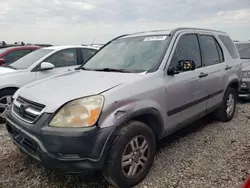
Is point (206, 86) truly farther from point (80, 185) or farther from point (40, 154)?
point (40, 154)

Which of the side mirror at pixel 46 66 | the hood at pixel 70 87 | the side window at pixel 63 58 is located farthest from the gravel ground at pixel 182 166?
the side window at pixel 63 58

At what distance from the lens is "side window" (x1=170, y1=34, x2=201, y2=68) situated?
10.8ft

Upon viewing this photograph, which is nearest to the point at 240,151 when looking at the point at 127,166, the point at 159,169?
the point at 159,169

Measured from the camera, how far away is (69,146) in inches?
86.3

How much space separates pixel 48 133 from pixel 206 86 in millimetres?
2609

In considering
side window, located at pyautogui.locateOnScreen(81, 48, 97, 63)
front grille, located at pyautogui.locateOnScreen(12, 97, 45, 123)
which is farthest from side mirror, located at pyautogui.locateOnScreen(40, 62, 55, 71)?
front grille, located at pyautogui.locateOnScreen(12, 97, 45, 123)

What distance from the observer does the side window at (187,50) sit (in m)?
3.29

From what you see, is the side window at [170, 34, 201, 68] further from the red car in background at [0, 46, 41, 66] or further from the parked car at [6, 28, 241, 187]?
the red car in background at [0, 46, 41, 66]

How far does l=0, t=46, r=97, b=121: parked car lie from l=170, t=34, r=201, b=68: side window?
2.80 m

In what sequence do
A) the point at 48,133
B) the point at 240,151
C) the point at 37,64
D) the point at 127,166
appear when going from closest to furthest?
the point at 48,133
the point at 127,166
the point at 240,151
the point at 37,64

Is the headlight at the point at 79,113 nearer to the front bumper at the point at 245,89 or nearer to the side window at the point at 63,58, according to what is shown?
the side window at the point at 63,58

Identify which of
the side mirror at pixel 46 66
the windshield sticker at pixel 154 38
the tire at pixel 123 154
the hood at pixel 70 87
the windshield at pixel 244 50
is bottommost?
the tire at pixel 123 154

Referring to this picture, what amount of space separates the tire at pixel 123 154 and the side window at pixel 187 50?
42.4 inches

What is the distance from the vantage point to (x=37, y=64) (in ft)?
16.8
